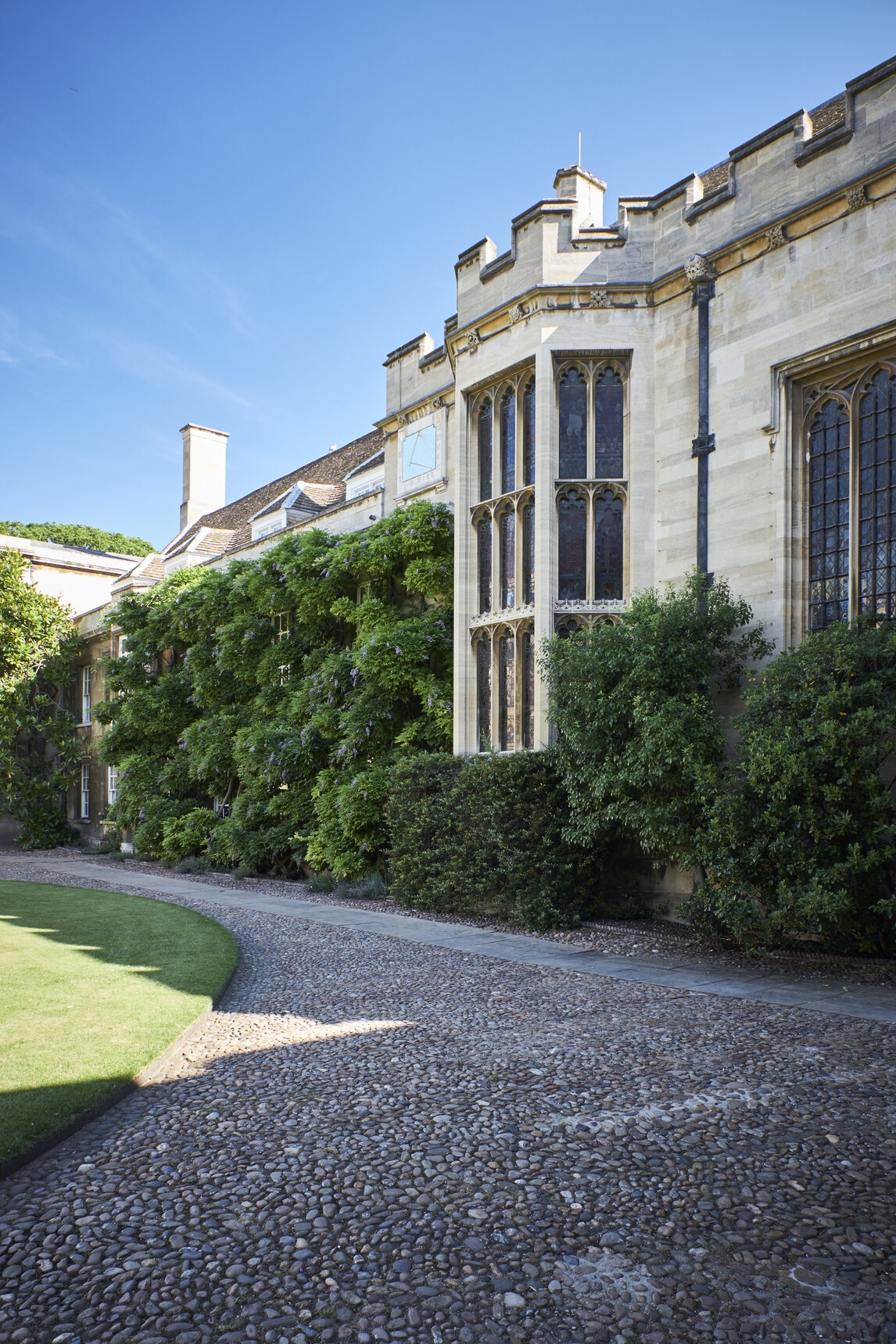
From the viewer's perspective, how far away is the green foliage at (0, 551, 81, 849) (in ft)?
79.5

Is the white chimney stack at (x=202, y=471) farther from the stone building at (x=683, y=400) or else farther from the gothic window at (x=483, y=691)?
the gothic window at (x=483, y=691)

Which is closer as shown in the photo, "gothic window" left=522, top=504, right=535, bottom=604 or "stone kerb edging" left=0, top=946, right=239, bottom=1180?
"stone kerb edging" left=0, top=946, right=239, bottom=1180

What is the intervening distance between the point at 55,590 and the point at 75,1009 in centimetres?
3164

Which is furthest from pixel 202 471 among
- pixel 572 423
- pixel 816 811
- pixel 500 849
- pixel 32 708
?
pixel 816 811

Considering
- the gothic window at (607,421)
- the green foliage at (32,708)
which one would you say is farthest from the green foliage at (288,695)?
the green foliage at (32,708)

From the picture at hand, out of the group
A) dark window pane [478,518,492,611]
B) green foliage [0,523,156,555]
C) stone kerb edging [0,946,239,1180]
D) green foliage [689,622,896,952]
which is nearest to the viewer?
stone kerb edging [0,946,239,1180]

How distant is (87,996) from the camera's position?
6.34 meters

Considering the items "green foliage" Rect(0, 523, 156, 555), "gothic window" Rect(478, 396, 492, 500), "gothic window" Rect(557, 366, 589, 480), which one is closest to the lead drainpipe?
"gothic window" Rect(557, 366, 589, 480)

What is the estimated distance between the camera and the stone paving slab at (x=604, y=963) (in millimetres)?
6387

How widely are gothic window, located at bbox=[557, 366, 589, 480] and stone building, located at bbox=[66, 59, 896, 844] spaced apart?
0.03 meters

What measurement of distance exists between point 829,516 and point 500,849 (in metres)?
5.23

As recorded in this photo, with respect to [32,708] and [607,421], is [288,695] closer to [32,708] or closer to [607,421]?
[607,421]

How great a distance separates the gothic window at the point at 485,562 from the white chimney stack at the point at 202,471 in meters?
22.4

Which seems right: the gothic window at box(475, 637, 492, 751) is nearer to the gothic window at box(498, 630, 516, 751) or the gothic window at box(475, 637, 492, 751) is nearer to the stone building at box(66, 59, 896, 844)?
the stone building at box(66, 59, 896, 844)
